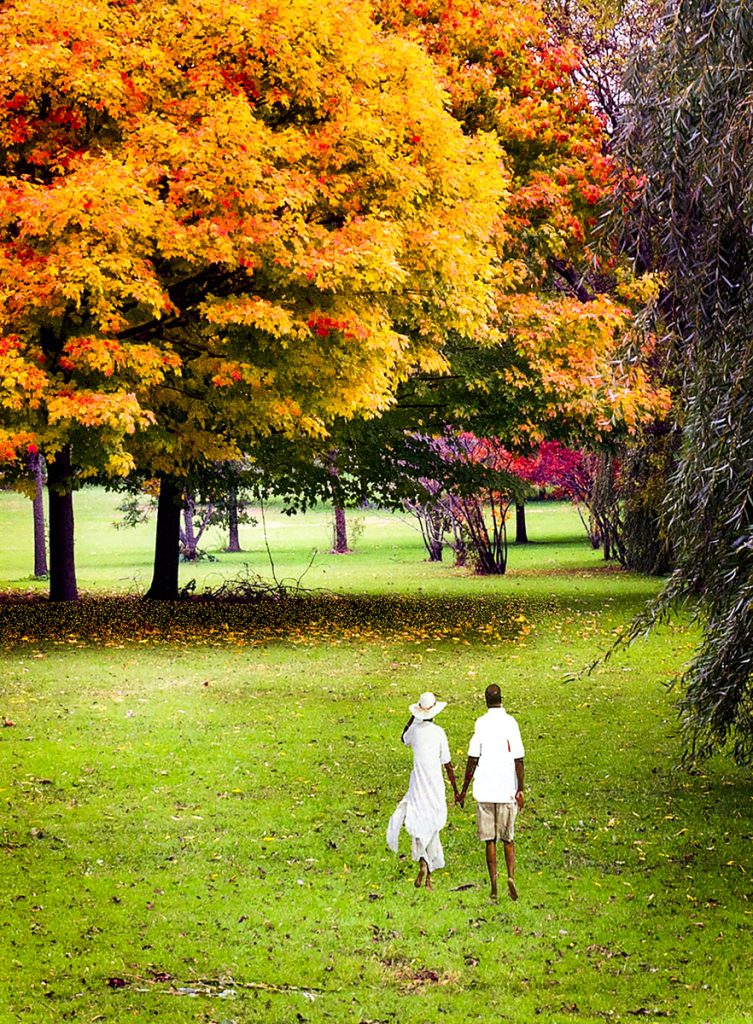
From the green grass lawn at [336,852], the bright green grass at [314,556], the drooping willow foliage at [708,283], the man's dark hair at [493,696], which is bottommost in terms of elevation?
the green grass lawn at [336,852]

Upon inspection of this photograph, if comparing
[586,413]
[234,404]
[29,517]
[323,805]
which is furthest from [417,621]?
[29,517]

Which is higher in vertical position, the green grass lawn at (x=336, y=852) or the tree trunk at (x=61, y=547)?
the tree trunk at (x=61, y=547)

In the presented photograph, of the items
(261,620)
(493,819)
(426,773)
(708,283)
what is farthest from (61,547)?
(493,819)

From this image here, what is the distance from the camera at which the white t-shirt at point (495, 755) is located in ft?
23.1

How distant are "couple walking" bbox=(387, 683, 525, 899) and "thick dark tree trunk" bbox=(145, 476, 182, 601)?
778 inches

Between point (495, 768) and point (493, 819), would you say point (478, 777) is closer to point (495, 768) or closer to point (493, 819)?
point (495, 768)

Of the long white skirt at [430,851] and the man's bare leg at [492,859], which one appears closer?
the man's bare leg at [492,859]

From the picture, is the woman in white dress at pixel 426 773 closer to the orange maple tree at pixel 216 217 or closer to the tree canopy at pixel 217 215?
the orange maple tree at pixel 216 217

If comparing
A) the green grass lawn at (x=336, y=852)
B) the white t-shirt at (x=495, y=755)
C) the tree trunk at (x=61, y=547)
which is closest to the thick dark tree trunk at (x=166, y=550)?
the tree trunk at (x=61, y=547)

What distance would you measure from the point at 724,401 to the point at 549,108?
16.0m

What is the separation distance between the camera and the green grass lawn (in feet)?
22.1

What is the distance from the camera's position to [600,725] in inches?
541

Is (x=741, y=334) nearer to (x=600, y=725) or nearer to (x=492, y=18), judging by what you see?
(x=600, y=725)

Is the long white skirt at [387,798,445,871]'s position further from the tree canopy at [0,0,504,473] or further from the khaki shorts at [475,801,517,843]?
the tree canopy at [0,0,504,473]
